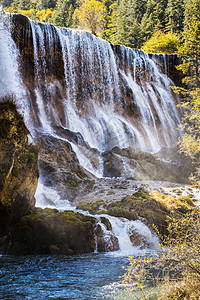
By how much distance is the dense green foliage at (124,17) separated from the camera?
4569cm

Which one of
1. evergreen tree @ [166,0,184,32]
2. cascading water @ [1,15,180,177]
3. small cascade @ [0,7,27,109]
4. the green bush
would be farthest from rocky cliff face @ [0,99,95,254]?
evergreen tree @ [166,0,184,32]

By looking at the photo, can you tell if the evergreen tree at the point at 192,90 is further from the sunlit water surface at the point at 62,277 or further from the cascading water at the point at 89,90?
the sunlit water surface at the point at 62,277

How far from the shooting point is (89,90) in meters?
26.5

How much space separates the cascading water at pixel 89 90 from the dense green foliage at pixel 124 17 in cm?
1728

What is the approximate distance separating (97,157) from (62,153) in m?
4.11

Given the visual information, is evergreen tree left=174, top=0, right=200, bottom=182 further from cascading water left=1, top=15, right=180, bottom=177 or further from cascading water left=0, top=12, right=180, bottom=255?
cascading water left=0, top=12, right=180, bottom=255

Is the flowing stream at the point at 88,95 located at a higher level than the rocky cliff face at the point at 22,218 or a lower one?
higher

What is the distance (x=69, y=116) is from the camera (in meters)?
23.6

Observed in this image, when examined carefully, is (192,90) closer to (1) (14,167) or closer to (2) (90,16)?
(1) (14,167)

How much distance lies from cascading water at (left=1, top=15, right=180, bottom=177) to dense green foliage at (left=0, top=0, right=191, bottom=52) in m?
17.3

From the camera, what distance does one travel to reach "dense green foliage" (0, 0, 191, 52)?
150 ft

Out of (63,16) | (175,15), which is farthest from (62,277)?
(175,15)

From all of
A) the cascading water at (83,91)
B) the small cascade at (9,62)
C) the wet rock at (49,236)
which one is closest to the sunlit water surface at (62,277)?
the wet rock at (49,236)

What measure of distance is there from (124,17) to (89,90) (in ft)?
92.1
